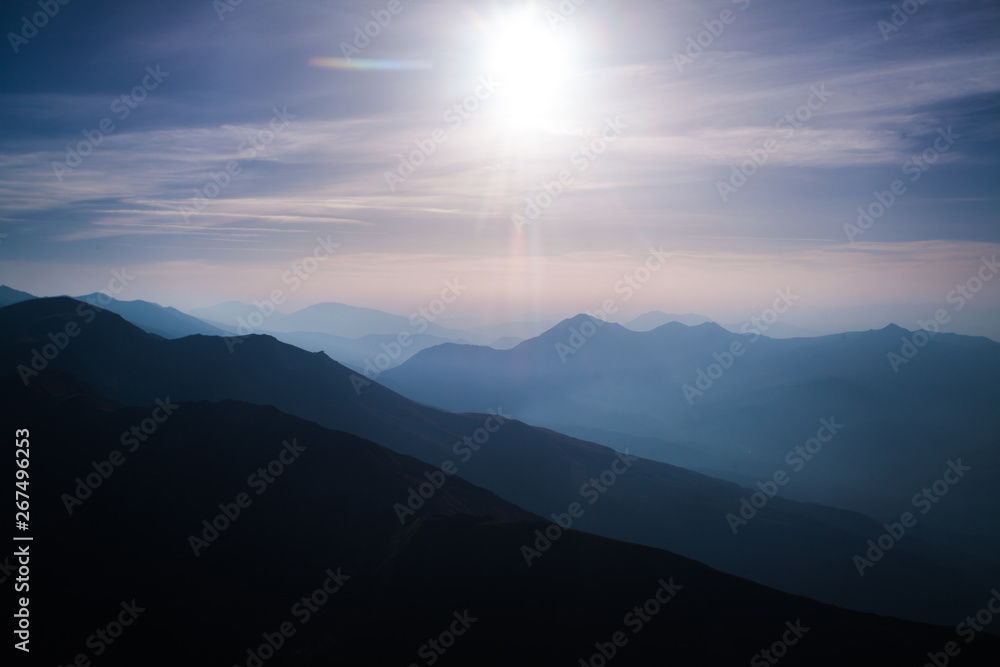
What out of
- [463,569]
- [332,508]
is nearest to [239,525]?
[332,508]

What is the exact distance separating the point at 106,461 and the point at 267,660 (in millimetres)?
35880

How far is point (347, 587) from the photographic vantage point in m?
41.4

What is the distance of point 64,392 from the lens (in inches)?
Result: 2835

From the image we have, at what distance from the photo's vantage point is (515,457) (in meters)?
106

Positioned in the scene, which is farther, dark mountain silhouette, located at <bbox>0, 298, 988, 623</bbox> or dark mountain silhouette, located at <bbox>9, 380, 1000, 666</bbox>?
dark mountain silhouette, located at <bbox>0, 298, 988, 623</bbox>

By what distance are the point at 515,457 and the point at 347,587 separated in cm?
6641

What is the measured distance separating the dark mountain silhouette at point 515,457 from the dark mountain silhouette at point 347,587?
45434mm

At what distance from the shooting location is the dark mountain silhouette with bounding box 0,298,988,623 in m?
93.8

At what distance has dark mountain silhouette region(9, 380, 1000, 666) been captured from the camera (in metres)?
34.5

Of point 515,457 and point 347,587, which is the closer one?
point 347,587

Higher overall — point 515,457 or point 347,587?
point 347,587

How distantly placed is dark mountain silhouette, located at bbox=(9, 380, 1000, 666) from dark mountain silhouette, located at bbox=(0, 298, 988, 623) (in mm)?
45434

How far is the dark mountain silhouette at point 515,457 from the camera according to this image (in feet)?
308

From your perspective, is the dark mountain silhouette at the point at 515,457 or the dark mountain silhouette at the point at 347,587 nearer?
the dark mountain silhouette at the point at 347,587
